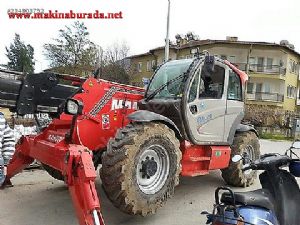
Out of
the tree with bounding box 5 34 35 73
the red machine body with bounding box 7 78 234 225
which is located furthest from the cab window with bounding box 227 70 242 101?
the tree with bounding box 5 34 35 73

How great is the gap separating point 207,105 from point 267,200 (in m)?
3.19

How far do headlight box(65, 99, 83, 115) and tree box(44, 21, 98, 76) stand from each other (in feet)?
79.9

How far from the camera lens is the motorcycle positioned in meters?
3.07

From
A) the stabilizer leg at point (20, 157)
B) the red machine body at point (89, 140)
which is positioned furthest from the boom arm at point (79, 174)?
the stabilizer leg at point (20, 157)

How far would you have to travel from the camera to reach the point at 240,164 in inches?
282

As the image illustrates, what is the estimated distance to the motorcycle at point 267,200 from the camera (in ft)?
10.1

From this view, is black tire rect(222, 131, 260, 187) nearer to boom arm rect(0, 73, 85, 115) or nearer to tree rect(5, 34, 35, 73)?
boom arm rect(0, 73, 85, 115)

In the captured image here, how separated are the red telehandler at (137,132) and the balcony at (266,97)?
115 feet

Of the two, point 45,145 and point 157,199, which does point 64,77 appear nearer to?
point 45,145

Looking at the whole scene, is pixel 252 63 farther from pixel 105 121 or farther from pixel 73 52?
pixel 105 121

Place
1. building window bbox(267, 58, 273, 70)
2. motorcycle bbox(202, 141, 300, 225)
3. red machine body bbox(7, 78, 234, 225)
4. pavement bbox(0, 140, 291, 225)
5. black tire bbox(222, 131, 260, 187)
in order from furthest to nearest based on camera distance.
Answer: building window bbox(267, 58, 273, 70) → black tire bbox(222, 131, 260, 187) → pavement bbox(0, 140, 291, 225) → red machine body bbox(7, 78, 234, 225) → motorcycle bbox(202, 141, 300, 225)

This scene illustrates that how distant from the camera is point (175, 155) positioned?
518cm

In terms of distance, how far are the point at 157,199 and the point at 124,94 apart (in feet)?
6.23

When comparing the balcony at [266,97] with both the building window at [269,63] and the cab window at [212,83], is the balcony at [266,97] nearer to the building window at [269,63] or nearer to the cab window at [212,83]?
the building window at [269,63]
